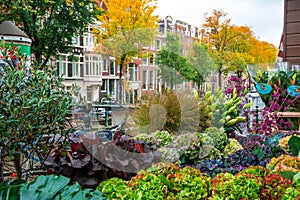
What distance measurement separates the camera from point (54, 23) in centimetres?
1141

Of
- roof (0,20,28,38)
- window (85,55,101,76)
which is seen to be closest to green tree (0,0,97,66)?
roof (0,20,28,38)

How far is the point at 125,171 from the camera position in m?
2.29

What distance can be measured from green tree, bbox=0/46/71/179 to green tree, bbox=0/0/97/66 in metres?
9.44

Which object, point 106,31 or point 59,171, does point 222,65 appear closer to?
point 106,31

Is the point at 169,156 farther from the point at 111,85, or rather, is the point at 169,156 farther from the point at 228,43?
the point at 228,43

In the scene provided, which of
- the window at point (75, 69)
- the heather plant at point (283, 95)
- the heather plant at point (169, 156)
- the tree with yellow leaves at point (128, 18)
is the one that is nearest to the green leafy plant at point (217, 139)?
the heather plant at point (169, 156)

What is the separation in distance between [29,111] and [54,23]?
1021cm

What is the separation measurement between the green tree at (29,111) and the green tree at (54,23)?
31.0ft

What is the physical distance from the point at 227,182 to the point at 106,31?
1225cm

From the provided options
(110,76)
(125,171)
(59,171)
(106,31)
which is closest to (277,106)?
(125,171)

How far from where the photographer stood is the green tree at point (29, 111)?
1.76 meters

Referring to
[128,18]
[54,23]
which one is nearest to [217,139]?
[54,23]

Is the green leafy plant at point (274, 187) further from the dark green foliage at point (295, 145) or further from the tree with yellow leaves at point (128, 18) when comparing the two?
the tree with yellow leaves at point (128, 18)

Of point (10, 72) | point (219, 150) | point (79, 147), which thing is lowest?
point (219, 150)
